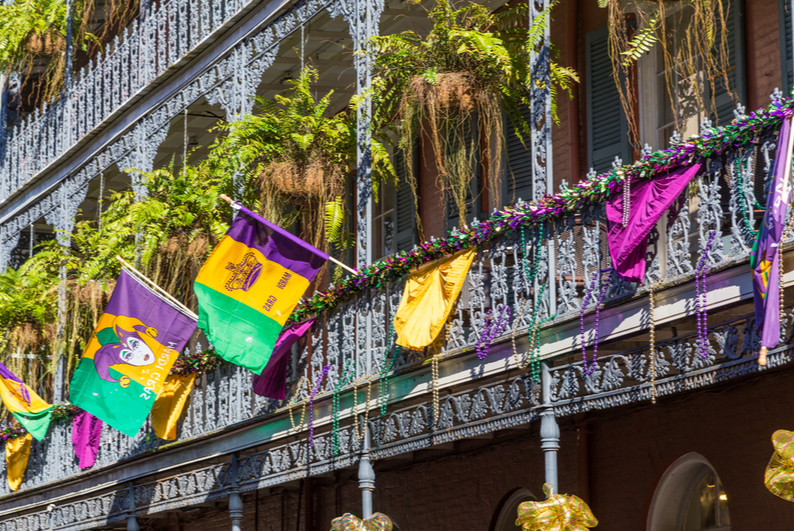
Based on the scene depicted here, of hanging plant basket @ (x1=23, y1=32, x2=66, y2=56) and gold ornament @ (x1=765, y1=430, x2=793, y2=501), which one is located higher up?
hanging plant basket @ (x1=23, y1=32, x2=66, y2=56)

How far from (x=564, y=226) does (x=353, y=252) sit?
265 inches

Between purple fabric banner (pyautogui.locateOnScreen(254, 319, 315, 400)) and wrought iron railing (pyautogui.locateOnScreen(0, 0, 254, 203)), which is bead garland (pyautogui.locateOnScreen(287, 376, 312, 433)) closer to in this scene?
purple fabric banner (pyautogui.locateOnScreen(254, 319, 315, 400))

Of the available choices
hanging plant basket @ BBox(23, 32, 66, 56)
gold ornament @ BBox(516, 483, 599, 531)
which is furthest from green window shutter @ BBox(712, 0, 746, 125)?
hanging plant basket @ BBox(23, 32, 66, 56)

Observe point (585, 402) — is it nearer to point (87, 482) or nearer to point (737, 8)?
point (737, 8)

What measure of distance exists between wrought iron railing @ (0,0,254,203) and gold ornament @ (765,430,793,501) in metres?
8.59

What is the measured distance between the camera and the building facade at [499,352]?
8016 mm

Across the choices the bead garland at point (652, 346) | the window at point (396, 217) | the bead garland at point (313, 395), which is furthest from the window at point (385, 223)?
the bead garland at point (652, 346)

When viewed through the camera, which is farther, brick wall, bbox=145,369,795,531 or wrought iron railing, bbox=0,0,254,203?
wrought iron railing, bbox=0,0,254,203

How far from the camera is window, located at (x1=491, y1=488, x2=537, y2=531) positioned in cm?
1142

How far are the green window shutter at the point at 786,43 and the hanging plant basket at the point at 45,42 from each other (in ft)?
39.2

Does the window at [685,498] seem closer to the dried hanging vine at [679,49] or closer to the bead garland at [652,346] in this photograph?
the bead garland at [652,346]

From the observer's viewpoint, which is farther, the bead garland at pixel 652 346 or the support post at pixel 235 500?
the support post at pixel 235 500

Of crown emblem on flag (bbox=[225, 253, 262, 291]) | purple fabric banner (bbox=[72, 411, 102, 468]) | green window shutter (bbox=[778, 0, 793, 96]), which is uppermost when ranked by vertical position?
green window shutter (bbox=[778, 0, 793, 96])

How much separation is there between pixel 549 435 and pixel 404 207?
244 inches
